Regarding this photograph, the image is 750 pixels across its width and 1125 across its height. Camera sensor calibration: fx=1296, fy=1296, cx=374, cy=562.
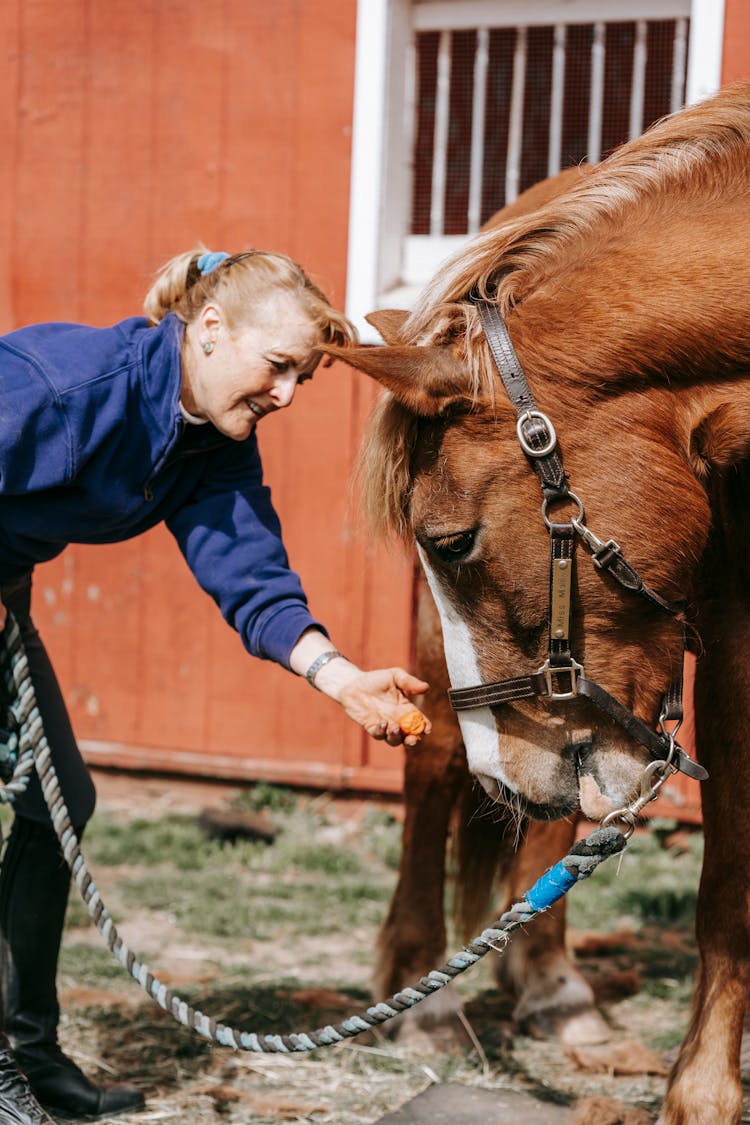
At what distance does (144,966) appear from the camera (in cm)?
259

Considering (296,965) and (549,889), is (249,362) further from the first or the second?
(296,965)

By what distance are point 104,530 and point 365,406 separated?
8.72ft

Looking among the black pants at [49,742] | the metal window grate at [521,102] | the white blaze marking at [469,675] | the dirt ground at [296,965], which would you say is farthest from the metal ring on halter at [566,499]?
the metal window grate at [521,102]

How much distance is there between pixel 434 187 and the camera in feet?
17.1

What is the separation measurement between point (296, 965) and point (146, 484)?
1929 mm

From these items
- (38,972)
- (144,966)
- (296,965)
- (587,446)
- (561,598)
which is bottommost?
(296,965)

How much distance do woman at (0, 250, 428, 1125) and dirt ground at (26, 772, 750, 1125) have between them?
1.28ft

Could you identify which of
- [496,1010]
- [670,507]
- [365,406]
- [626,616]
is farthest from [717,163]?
[365,406]

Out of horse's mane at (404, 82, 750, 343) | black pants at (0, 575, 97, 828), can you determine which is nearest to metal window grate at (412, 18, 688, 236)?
horse's mane at (404, 82, 750, 343)

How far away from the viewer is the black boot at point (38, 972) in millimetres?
2826

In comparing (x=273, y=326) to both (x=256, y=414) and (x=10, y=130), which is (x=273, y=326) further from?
(x=10, y=130)

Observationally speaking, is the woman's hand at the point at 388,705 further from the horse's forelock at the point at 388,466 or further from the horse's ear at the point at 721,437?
the horse's ear at the point at 721,437

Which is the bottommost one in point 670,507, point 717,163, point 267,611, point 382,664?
point 382,664

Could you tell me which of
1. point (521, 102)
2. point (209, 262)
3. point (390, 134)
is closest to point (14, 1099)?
point (209, 262)
